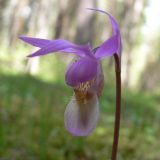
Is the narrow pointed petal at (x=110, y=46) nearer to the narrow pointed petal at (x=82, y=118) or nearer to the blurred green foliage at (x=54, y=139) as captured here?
the narrow pointed petal at (x=82, y=118)

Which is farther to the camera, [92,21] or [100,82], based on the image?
[92,21]

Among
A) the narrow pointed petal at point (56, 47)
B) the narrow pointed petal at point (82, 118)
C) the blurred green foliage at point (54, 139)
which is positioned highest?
the narrow pointed petal at point (56, 47)

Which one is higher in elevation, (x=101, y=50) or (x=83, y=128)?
(x=101, y=50)

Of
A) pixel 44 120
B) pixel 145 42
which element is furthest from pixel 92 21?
pixel 145 42

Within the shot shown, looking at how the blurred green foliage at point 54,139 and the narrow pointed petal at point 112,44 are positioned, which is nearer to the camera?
the narrow pointed petal at point 112,44

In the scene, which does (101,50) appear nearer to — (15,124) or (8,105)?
(15,124)

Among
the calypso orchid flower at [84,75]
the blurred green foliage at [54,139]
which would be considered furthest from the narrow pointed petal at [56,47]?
the blurred green foliage at [54,139]
